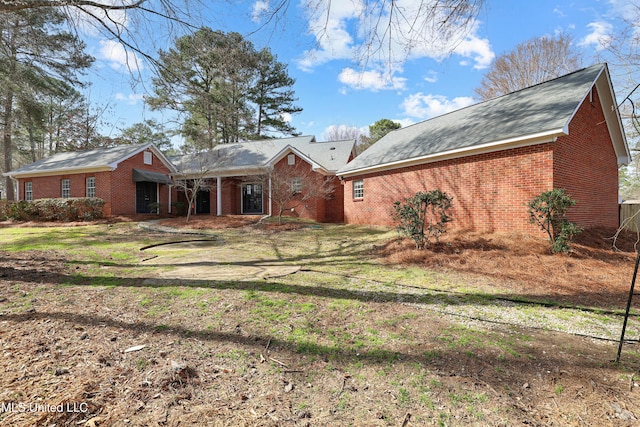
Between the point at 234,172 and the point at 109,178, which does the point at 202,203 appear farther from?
the point at 109,178

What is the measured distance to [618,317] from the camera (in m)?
3.65

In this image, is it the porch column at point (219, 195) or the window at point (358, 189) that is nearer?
the window at point (358, 189)

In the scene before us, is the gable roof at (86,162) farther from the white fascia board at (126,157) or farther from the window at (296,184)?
the window at (296,184)

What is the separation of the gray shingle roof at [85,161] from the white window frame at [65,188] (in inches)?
26.9

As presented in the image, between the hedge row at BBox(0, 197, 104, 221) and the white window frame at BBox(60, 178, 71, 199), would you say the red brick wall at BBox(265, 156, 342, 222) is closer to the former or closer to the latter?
the hedge row at BBox(0, 197, 104, 221)

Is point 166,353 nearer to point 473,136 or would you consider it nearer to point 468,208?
point 468,208

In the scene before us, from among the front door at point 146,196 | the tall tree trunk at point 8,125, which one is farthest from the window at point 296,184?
the tall tree trunk at point 8,125

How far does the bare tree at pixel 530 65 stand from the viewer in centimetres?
1984

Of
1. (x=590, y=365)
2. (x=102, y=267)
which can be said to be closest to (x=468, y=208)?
(x=590, y=365)

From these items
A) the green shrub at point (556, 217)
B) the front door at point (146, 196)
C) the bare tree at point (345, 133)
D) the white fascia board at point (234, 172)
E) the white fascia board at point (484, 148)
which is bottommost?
the green shrub at point (556, 217)

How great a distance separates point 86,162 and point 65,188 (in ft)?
7.53

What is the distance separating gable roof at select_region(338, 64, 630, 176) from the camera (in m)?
7.71

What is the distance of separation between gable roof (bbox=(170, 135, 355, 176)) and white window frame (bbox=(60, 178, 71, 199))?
6287 millimetres

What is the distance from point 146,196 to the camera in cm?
1812
